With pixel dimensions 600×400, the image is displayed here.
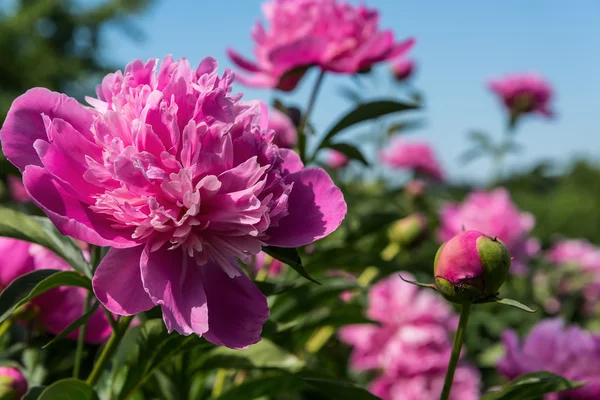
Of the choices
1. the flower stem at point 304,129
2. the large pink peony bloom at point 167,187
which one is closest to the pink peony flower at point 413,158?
the flower stem at point 304,129

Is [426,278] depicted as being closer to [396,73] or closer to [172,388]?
[172,388]

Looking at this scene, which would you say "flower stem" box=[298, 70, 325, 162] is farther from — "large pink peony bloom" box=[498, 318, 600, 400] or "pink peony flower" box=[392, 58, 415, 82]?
"pink peony flower" box=[392, 58, 415, 82]

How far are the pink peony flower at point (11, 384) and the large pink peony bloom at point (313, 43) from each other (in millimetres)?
625

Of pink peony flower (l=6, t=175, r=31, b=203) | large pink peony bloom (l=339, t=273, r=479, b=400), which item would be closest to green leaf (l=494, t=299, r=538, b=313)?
large pink peony bloom (l=339, t=273, r=479, b=400)

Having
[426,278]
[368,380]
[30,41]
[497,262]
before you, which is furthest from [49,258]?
[30,41]

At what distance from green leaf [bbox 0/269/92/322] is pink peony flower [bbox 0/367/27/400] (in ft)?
0.43

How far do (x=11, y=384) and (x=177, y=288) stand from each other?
0.73 feet

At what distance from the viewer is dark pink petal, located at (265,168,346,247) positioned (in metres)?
0.57

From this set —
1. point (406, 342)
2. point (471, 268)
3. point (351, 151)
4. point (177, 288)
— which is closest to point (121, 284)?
point (177, 288)

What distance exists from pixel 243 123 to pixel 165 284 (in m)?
0.15

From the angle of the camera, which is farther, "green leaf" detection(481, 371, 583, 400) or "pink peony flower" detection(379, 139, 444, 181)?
"pink peony flower" detection(379, 139, 444, 181)

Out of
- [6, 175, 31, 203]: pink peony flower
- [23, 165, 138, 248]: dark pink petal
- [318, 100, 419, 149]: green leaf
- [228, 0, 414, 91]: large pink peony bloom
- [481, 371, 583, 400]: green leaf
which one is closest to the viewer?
[23, 165, 138, 248]: dark pink petal

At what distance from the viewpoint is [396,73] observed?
2.75 meters

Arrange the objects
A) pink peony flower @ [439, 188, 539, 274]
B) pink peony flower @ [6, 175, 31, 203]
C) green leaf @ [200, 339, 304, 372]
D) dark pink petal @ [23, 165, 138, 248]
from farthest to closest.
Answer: pink peony flower @ [439, 188, 539, 274] < pink peony flower @ [6, 175, 31, 203] < green leaf @ [200, 339, 304, 372] < dark pink petal @ [23, 165, 138, 248]
